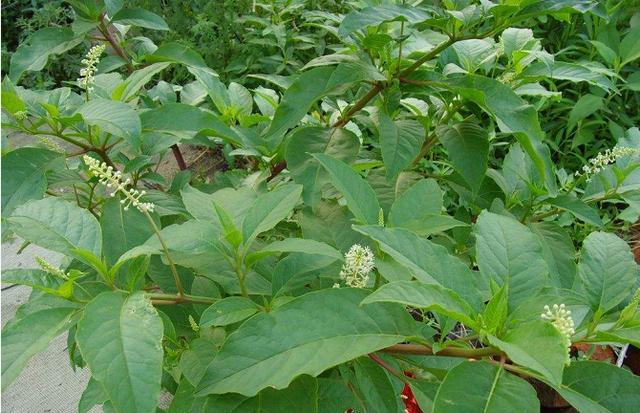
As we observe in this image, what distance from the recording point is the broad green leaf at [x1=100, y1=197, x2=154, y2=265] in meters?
0.90

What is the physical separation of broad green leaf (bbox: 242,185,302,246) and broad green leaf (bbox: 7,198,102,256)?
19 cm

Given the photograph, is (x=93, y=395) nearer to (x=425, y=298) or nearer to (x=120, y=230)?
(x=120, y=230)

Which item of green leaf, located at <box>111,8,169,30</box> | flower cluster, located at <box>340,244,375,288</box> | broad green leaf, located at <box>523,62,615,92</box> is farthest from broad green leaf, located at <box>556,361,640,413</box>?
green leaf, located at <box>111,8,169,30</box>

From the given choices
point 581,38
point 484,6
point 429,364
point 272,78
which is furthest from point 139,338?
point 581,38

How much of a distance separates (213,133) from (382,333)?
0.47 m

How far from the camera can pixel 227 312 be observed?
748 millimetres

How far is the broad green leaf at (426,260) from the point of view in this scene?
66cm

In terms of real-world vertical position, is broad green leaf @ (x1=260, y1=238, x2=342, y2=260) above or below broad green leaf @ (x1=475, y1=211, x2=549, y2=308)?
above

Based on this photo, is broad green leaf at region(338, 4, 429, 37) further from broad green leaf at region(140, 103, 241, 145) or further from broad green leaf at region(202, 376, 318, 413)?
broad green leaf at region(202, 376, 318, 413)

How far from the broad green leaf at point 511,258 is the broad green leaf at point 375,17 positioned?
1.02ft

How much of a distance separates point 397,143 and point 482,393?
0.49 metres

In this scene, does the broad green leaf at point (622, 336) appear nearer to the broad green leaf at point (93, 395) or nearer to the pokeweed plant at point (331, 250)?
the pokeweed plant at point (331, 250)

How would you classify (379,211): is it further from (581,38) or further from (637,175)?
(581,38)

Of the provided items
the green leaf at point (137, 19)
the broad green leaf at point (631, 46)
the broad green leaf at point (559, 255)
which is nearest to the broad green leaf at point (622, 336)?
the broad green leaf at point (559, 255)
